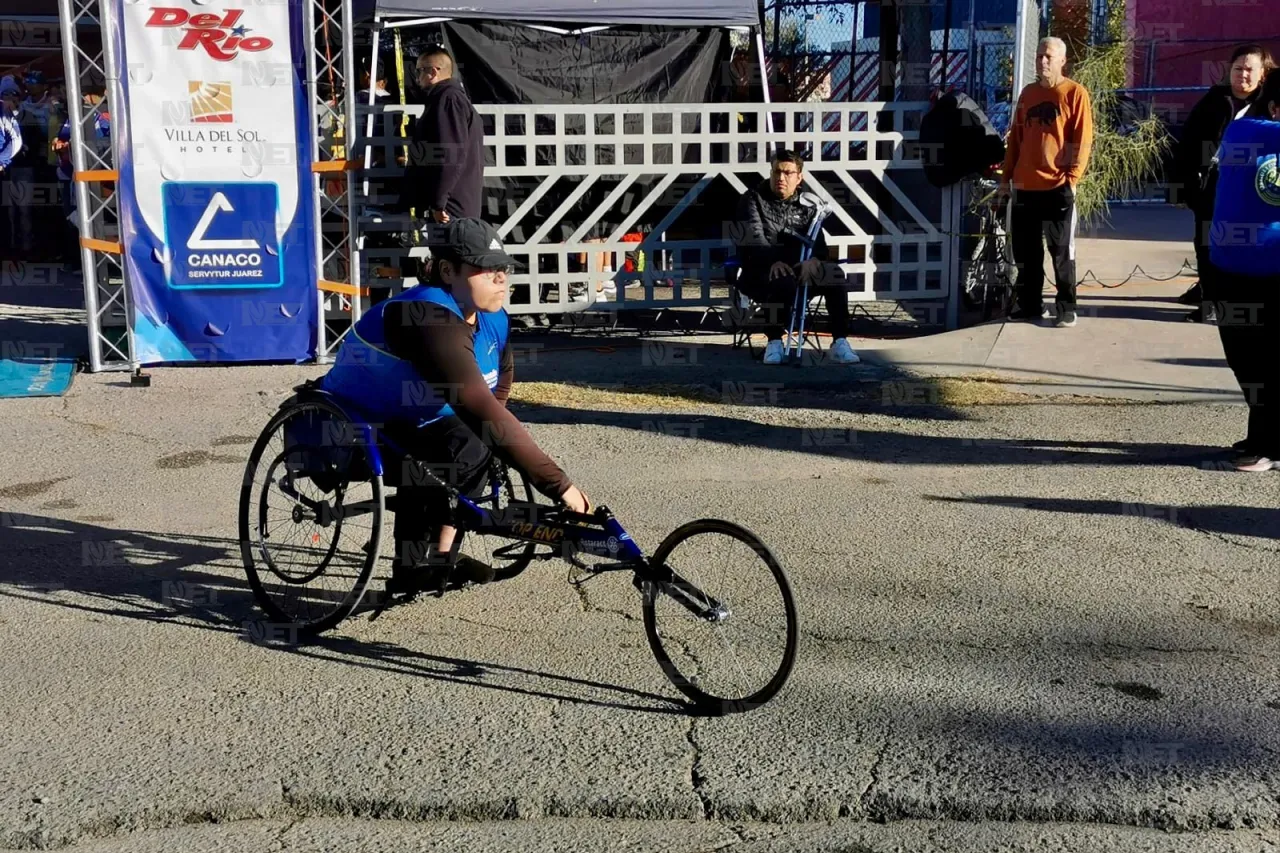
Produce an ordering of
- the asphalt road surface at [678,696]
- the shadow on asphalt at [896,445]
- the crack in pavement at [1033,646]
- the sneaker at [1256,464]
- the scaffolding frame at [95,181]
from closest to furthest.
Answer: the asphalt road surface at [678,696]
the crack in pavement at [1033,646]
the sneaker at [1256,464]
the shadow on asphalt at [896,445]
the scaffolding frame at [95,181]

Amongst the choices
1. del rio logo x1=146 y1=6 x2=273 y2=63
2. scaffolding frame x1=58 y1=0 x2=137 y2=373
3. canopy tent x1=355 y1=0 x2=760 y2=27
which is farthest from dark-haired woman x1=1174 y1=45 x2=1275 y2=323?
scaffolding frame x1=58 y1=0 x2=137 y2=373

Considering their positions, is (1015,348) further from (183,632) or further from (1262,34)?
(1262,34)

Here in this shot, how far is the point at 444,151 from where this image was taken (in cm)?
989

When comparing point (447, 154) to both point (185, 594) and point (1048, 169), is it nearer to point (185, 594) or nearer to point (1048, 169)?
point (1048, 169)

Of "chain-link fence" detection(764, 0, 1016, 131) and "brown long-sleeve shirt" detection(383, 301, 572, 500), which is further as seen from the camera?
"chain-link fence" detection(764, 0, 1016, 131)

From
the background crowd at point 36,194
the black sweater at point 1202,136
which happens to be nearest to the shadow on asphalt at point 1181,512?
the black sweater at point 1202,136

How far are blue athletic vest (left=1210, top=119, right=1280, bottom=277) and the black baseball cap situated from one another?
3.88 metres

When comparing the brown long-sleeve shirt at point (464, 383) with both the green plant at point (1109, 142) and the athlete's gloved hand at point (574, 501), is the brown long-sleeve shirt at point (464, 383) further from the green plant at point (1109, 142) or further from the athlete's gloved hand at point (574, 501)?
the green plant at point (1109, 142)

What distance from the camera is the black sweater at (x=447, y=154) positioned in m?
9.89

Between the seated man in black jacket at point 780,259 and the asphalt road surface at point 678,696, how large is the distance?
2.37 metres

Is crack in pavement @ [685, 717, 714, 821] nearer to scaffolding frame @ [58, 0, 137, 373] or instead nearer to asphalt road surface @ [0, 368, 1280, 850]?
asphalt road surface @ [0, 368, 1280, 850]

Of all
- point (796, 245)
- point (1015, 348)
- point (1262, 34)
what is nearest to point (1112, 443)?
point (1015, 348)

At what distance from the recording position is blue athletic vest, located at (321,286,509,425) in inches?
205

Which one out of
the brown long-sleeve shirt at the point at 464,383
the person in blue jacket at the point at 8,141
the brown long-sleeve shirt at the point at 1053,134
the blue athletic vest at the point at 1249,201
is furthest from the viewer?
the person in blue jacket at the point at 8,141
